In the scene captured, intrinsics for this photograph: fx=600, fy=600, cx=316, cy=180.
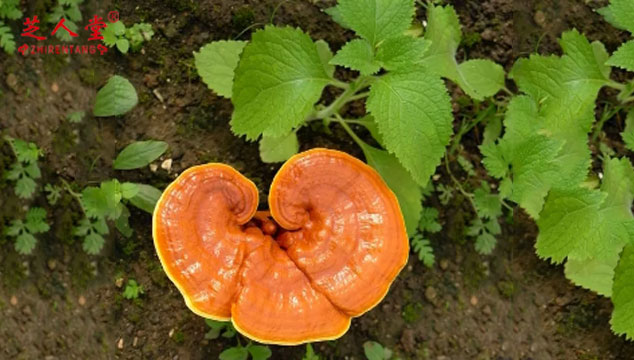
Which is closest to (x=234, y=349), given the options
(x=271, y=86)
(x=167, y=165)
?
(x=167, y=165)

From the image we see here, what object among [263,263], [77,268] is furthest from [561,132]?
[77,268]

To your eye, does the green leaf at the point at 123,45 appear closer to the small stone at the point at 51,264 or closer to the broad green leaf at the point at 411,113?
the small stone at the point at 51,264

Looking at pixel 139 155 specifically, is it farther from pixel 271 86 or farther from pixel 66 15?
pixel 271 86

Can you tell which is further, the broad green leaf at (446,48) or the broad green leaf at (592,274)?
the broad green leaf at (592,274)

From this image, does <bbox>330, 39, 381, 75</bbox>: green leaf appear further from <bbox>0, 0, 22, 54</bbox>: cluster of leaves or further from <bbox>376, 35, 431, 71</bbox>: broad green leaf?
<bbox>0, 0, 22, 54</bbox>: cluster of leaves

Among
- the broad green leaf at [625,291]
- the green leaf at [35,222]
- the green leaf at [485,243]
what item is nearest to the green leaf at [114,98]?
the green leaf at [35,222]

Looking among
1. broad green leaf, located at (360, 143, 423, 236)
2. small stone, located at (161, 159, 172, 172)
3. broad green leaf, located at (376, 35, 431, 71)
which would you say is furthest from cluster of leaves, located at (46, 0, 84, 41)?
broad green leaf, located at (360, 143, 423, 236)

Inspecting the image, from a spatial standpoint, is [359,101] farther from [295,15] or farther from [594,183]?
[594,183]
